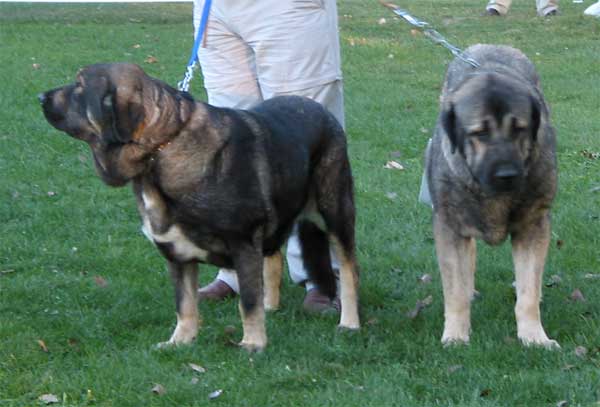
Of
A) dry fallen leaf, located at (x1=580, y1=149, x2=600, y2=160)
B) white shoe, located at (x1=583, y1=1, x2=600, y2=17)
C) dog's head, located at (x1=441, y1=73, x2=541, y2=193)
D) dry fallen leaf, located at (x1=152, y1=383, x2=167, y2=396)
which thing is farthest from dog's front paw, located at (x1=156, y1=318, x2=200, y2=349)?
white shoe, located at (x1=583, y1=1, x2=600, y2=17)

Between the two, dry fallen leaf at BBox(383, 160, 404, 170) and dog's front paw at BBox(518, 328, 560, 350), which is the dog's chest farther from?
dry fallen leaf at BBox(383, 160, 404, 170)

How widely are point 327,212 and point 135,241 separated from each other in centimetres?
210

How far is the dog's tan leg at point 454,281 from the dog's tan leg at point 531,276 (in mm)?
282

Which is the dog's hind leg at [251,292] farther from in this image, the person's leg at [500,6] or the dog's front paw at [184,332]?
the person's leg at [500,6]

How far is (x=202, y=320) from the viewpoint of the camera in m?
6.38

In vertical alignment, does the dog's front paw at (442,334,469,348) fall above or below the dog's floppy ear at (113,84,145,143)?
below

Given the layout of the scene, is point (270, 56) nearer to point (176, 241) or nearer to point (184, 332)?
point (176, 241)

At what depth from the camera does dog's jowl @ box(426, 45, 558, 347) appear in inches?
208

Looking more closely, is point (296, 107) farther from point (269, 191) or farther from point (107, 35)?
point (107, 35)

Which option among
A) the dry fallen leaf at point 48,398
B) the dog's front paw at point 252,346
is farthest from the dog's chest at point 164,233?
the dry fallen leaf at point 48,398

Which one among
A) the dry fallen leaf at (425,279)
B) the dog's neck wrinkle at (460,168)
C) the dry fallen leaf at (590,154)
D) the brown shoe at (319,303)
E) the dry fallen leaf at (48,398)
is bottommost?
the dry fallen leaf at (590,154)

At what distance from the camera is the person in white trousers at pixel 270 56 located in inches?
253

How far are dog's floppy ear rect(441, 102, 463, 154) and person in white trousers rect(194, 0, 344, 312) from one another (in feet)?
3.88

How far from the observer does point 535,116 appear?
212 inches
